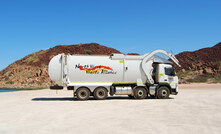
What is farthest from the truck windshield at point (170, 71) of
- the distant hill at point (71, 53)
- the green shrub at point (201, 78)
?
the green shrub at point (201, 78)

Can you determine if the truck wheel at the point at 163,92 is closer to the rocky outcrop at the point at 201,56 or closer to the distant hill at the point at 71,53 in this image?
the distant hill at the point at 71,53

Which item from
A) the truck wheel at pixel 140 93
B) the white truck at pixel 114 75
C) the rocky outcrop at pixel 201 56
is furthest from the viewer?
the rocky outcrop at pixel 201 56

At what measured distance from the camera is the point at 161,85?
17219 mm

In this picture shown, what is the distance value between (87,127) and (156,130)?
7.36 ft

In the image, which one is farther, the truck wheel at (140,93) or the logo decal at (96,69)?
the truck wheel at (140,93)

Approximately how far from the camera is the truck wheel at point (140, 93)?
1681 cm

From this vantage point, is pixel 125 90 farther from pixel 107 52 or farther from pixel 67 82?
pixel 107 52

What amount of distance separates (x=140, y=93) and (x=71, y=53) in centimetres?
7532

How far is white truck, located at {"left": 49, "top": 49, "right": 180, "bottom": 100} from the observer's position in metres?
16.1

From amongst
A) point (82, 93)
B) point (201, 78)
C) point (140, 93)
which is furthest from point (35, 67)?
point (140, 93)

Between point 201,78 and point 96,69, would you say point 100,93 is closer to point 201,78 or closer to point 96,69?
point 96,69

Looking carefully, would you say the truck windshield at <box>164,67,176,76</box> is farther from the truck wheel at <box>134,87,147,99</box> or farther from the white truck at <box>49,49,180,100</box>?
the truck wheel at <box>134,87,147,99</box>

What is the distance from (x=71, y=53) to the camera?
89.3 m

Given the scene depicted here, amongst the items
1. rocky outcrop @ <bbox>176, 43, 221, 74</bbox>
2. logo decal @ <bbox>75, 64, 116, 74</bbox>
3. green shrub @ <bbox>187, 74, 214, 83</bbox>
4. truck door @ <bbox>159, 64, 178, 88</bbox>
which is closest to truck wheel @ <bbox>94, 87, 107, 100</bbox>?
logo decal @ <bbox>75, 64, 116, 74</bbox>
